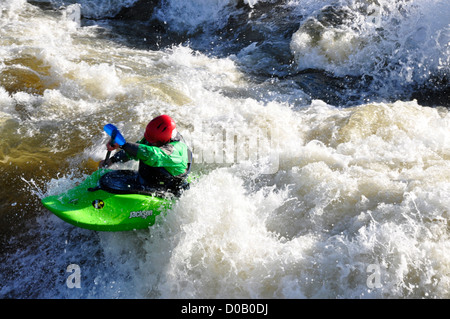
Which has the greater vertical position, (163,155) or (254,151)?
(163,155)

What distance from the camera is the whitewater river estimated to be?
3.51 m

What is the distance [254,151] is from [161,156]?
2081mm

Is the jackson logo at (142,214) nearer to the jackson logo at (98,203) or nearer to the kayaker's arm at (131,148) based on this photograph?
the jackson logo at (98,203)

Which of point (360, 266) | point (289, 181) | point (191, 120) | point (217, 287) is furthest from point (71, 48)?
point (360, 266)

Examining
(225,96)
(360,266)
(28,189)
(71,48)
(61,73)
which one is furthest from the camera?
(71,48)

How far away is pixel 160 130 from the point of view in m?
3.84

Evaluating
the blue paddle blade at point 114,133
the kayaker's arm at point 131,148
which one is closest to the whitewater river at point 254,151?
the kayaker's arm at point 131,148

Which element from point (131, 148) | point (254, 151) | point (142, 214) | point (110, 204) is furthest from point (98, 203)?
point (254, 151)

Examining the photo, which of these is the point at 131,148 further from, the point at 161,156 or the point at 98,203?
the point at 98,203

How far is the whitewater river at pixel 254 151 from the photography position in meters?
3.51

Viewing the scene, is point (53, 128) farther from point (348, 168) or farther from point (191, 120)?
point (348, 168)

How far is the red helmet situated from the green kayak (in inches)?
23.1

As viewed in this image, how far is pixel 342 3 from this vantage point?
10.0 meters
